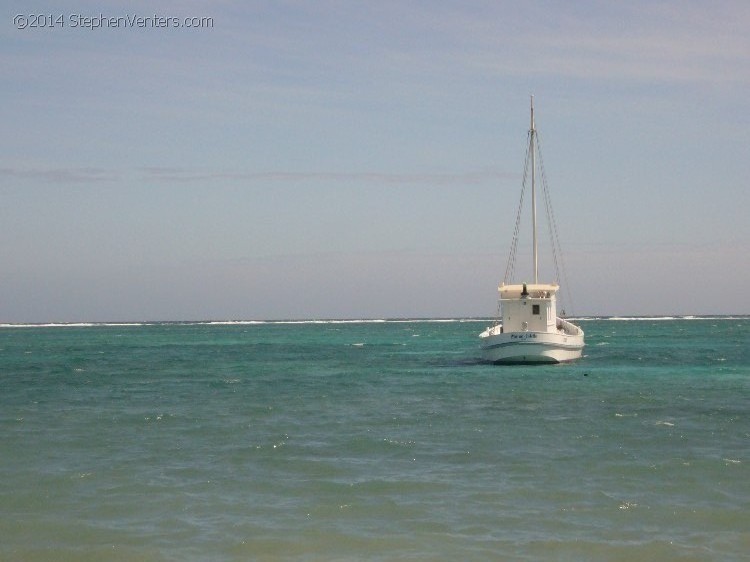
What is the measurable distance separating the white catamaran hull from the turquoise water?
10854 mm

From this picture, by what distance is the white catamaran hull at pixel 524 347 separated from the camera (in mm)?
44031

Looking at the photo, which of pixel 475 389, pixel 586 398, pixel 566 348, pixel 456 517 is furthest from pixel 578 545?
pixel 566 348

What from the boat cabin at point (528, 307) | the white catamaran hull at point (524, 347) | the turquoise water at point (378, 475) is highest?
the boat cabin at point (528, 307)

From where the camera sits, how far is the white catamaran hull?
44031 mm

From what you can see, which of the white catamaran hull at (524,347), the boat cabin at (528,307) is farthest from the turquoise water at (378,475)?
the boat cabin at (528,307)

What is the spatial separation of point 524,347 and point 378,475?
92.7ft

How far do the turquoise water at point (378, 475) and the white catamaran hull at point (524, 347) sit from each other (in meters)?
10.9

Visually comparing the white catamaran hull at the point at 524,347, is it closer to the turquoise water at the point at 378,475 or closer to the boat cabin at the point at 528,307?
the boat cabin at the point at 528,307

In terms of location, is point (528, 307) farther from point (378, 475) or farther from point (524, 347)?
point (378, 475)

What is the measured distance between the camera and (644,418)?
79.7 feet

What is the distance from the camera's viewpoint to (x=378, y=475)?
16.7 m

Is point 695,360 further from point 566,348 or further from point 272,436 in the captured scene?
point 272,436

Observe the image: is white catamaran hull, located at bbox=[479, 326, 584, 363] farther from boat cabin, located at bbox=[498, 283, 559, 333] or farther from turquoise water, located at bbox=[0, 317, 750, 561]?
turquoise water, located at bbox=[0, 317, 750, 561]

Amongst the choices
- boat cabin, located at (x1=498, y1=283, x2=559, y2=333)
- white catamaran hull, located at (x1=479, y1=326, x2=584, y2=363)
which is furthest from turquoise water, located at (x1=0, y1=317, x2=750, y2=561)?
boat cabin, located at (x1=498, y1=283, x2=559, y2=333)
